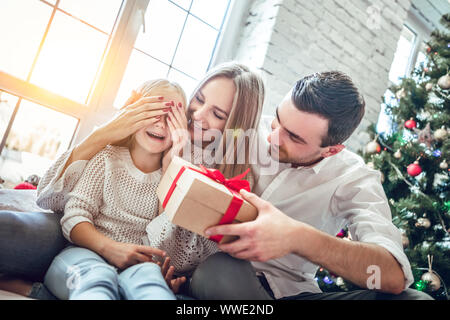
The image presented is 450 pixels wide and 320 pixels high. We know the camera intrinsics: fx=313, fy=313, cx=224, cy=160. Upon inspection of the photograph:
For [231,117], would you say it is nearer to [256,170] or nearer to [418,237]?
[256,170]

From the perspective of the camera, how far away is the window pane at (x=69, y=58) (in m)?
1.65

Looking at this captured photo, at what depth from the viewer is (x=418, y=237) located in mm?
1651

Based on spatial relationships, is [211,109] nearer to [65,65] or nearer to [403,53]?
[65,65]

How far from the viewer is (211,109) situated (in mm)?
1016

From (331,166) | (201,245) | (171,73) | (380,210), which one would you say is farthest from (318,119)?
(171,73)

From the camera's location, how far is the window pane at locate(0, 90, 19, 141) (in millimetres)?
1560

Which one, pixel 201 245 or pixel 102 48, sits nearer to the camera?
pixel 201 245

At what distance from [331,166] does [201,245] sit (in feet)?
1.78

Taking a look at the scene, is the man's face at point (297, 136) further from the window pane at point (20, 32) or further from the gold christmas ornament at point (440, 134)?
the window pane at point (20, 32)

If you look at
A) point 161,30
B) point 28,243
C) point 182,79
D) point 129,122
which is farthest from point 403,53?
point 28,243

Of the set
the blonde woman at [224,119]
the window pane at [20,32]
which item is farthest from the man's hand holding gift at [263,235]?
the window pane at [20,32]

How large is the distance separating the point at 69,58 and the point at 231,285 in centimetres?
156

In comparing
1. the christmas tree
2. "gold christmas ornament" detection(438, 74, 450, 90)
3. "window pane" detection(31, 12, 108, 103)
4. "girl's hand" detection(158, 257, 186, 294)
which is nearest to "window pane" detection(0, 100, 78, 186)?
"window pane" detection(31, 12, 108, 103)
